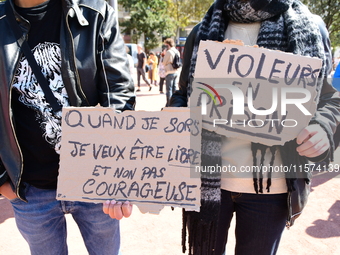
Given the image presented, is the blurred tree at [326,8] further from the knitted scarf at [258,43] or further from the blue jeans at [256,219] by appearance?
the blue jeans at [256,219]

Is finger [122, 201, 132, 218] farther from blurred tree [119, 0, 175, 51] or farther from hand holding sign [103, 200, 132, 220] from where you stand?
blurred tree [119, 0, 175, 51]

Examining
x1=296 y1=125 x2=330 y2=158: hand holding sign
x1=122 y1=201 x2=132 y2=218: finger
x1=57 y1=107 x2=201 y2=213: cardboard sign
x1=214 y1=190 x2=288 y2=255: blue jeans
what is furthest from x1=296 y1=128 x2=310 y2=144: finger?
x1=122 y1=201 x2=132 y2=218: finger

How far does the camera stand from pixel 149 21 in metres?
32.8

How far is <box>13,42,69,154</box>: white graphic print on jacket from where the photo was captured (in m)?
1.40

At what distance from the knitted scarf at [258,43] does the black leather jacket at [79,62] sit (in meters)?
0.41

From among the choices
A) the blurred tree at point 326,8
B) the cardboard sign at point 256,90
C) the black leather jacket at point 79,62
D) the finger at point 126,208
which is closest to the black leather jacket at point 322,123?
the cardboard sign at point 256,90

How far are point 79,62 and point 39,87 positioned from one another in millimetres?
235

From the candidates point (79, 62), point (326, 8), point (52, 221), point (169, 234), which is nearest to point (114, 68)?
point (79, 62)

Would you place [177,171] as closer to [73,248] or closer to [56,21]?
[56,21]

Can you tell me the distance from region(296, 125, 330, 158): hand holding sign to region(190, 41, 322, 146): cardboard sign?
32 mm

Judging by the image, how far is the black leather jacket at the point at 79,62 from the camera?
137 cm

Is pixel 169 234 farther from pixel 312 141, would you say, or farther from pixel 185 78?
pixel 312 141

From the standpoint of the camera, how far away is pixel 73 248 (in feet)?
8.78

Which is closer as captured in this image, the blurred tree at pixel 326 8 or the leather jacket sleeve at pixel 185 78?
the leather jacket sleeve at pixel 185 78
